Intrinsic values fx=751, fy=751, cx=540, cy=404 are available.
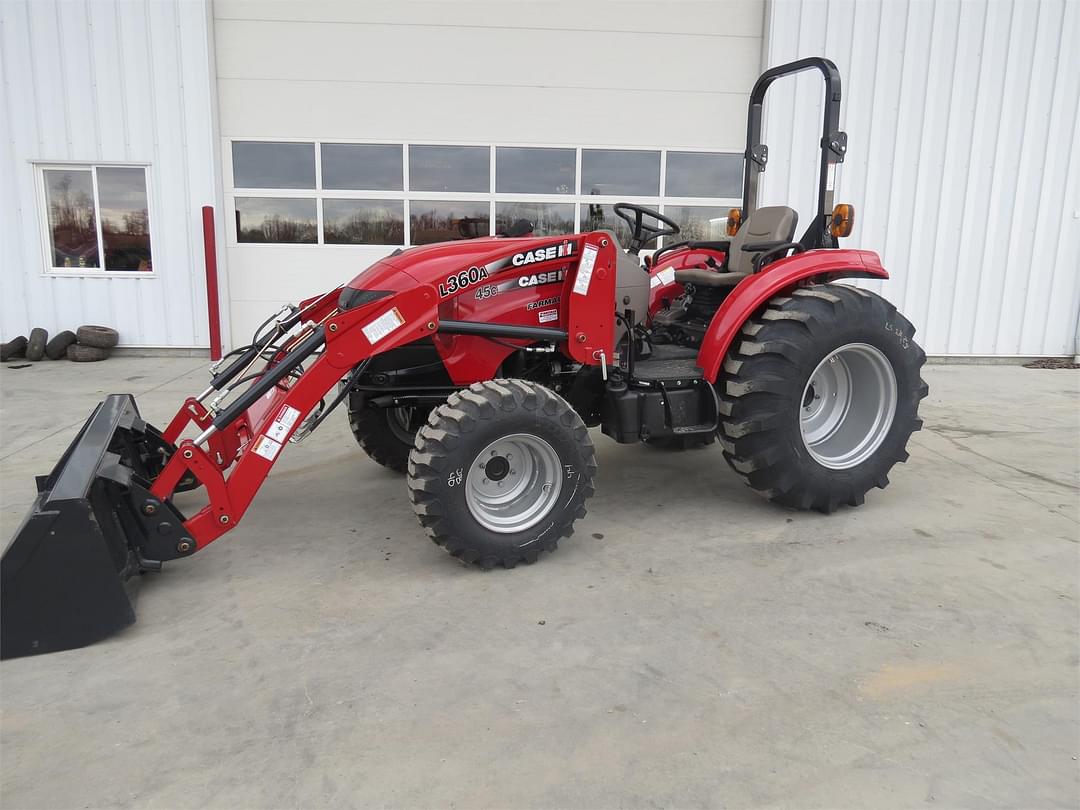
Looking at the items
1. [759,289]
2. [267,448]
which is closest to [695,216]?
[759,289]

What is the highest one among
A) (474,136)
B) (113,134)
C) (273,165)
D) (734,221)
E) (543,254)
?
(474,136)

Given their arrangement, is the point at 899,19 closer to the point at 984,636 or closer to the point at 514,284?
the point at 514,284

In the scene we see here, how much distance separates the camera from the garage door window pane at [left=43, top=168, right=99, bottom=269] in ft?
28.2

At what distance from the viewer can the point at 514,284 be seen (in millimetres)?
3492

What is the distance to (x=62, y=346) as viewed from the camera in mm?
8461

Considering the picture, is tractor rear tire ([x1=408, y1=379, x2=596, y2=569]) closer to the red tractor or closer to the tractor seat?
the red tractor

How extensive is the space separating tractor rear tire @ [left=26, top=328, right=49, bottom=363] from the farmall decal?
24.2 ft

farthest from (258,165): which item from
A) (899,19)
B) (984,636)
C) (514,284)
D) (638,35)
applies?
(984,636)

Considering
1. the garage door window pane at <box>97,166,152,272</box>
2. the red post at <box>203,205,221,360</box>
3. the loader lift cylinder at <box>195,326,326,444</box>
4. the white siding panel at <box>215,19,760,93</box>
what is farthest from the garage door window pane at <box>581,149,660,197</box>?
the loader lift cylinder at <box>195,326,326,444</box>

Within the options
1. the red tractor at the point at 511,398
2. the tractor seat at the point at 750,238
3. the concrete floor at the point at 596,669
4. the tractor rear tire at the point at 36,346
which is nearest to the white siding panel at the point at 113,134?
the tractor rear tire at the point at 36,346

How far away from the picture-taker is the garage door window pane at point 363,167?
855 centimetres

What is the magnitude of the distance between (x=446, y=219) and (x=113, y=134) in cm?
380

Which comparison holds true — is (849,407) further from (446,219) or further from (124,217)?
(124,217)

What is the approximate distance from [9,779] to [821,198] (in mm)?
4035
